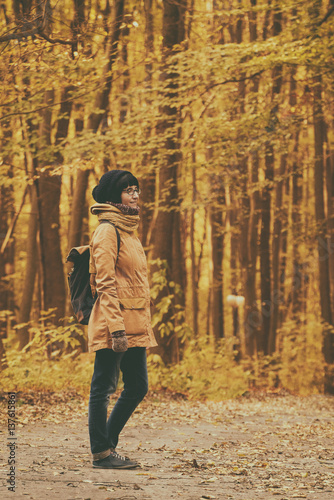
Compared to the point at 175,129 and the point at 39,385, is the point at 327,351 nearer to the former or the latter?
the point at 175,129

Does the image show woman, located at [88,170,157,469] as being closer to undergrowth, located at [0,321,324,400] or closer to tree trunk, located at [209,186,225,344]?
undergrowth, located at [0,321,324,400]

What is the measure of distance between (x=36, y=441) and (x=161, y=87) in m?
8.57

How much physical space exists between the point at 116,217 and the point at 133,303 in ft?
2.22

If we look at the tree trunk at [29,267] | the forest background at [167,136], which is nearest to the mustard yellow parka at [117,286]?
the forest background at [167,136]

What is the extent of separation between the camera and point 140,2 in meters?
15.3

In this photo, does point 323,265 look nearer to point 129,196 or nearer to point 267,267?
point 267,267

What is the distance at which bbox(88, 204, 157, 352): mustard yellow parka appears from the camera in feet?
16.4

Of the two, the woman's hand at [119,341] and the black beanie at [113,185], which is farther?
the black beanie at [113,185]

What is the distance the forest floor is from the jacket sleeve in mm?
1113

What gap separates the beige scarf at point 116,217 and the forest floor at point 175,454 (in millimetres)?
1838

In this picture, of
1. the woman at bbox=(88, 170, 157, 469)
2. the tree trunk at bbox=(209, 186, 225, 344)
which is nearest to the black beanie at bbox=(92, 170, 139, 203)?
the woman at bbox=(88, 170, 157, 469)

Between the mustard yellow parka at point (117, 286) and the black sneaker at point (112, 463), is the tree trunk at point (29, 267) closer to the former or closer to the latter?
the mustard yellow parka at point (117, 286)

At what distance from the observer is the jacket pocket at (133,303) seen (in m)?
5.12

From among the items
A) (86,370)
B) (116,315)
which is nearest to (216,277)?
(86,370)
